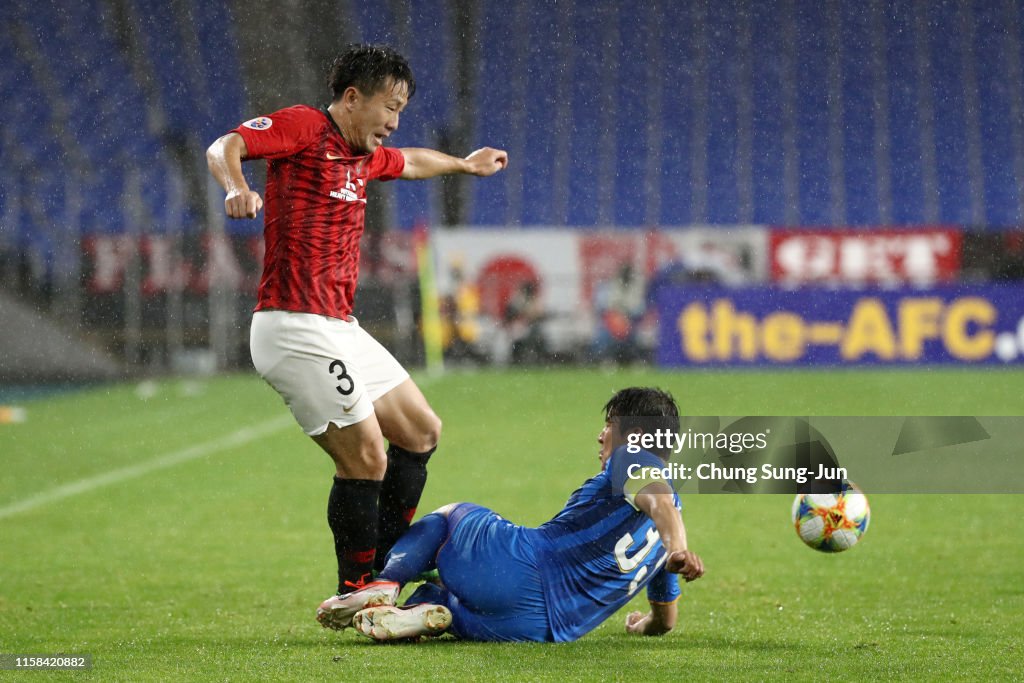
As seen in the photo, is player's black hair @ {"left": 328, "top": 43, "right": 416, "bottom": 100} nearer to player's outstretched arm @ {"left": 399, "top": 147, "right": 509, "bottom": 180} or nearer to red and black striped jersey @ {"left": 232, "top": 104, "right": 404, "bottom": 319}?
red and black striped jersey @ {"left": 232, "top": 104, "right": 404, "bottom": 319}

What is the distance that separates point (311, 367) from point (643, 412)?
1052 mm

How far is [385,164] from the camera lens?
4766 millimetres

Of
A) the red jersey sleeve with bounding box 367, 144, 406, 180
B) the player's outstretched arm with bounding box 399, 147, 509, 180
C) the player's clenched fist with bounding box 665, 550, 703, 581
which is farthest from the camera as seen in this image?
the player's outstretched arm with bounding box 399, 147, 509, 180

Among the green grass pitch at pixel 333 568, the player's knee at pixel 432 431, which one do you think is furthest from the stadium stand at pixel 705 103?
the player's knee at pixel 432 431

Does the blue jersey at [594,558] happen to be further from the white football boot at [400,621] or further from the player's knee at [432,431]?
the player's knee at [432,431]

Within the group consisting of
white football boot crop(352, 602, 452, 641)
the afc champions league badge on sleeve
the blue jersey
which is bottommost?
white football boot crop(352, 602, 452, 641)

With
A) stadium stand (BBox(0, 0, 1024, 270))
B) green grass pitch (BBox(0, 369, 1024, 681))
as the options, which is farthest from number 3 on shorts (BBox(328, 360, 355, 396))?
stadium stand (BBox(0, 0, 1024, 270))

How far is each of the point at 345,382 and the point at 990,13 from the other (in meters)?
23.5

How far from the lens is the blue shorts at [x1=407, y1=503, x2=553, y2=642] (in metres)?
4.16

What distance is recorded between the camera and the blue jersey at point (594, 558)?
4.14 metres

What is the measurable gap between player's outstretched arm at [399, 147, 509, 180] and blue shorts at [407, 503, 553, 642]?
1335 millimetres

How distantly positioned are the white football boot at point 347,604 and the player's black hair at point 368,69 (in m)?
1.56

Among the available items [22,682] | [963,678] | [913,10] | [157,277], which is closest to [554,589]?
[963,678]

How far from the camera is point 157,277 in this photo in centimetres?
2022
